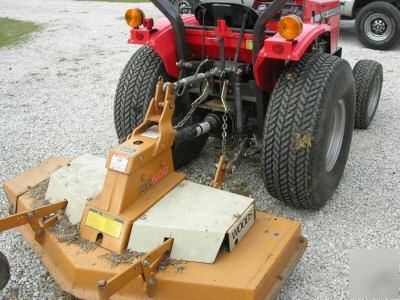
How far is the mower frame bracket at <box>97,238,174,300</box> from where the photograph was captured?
1.76m

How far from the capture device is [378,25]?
7266 millimetres

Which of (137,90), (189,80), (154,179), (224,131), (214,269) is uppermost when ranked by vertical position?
(189,80)

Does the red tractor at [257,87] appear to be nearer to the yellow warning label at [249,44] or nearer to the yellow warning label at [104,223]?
the yellow warning label at [249,44]

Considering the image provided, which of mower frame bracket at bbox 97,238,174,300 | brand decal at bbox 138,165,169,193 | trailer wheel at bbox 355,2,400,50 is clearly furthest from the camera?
trailer wheel at bbox 355,2,400,50

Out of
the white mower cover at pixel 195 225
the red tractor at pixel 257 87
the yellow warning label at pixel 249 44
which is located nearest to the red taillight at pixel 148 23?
the red tractor at pixel 257 87

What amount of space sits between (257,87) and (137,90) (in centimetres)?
85

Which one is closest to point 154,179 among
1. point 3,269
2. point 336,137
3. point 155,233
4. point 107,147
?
point 155,233

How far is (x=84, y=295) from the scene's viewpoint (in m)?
2.09

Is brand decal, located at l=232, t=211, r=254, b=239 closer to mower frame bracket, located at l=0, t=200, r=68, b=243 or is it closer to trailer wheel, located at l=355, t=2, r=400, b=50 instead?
mower frame bracket, located at l=0, t=200, r=68, b=243

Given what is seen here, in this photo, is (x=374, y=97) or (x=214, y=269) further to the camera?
(x=374, y=97)

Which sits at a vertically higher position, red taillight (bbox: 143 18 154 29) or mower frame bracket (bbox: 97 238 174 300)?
red taillight (bbox: 143 18 154 29)

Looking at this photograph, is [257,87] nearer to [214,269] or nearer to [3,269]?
[214,269]

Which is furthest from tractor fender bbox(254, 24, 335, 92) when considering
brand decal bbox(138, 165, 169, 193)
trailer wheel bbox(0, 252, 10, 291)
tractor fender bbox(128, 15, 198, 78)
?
trailer wheel bbox(0, 252, 10, 291)

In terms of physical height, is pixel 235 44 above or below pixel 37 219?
above
